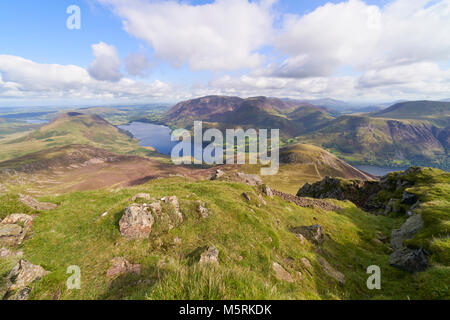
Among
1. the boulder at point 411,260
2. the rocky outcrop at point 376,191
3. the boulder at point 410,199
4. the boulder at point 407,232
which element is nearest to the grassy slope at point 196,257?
the boulder at point 411,260

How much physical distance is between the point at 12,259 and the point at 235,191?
1886cm

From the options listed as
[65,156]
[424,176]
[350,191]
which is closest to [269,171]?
[350,191]

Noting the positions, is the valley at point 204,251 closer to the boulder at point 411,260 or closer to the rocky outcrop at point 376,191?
the boulder at point 411,260

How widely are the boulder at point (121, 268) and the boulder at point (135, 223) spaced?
6.79 feet

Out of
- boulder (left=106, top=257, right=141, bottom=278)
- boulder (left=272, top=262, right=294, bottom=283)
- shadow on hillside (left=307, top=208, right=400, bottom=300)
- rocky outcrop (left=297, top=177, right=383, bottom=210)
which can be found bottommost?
rocky outcrop (left=297, top=177, right=383, bottom=210)

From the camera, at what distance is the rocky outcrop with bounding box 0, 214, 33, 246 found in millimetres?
11334

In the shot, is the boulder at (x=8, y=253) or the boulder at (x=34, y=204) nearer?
the boulder at (x=8, y=253)

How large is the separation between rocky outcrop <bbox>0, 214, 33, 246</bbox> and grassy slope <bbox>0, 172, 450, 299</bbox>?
53 cm

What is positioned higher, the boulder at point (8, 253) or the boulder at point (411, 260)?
Result: the boulder at point (8, 253)

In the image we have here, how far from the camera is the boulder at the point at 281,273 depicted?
10.8 m

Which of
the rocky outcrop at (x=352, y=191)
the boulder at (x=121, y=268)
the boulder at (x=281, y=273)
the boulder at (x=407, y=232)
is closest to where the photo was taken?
the boulder at (x=121, y=268)

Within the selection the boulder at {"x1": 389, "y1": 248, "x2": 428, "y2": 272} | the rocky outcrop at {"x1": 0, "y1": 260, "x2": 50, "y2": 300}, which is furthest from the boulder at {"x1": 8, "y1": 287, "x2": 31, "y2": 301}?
the boulder at {"x1": 389, "y1": 248, "x2": 428, "y2": 272}

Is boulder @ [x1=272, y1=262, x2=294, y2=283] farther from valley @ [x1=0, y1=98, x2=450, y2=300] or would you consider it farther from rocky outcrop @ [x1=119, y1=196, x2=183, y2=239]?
rocky outcrop @ [x1=119, y1=196, x2=183, y2=239]

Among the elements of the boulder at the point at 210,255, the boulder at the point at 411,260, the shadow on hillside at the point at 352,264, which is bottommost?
the shadow on hillside at the point at 352,264
